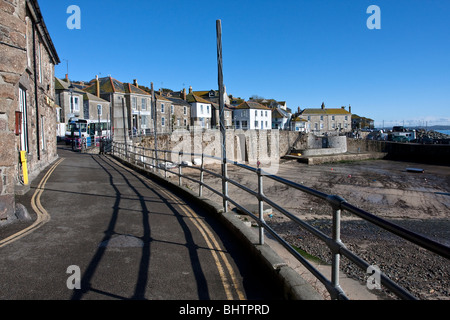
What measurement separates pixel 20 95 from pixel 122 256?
915 centimetres

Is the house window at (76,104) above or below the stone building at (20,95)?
above

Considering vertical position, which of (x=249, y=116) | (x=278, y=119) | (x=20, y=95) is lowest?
(x=20, y=95)

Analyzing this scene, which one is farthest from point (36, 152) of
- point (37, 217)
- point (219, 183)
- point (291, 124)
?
point (291, 124)

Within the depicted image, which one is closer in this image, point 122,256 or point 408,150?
point 122,256

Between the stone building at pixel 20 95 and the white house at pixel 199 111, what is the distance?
49250 millimetres

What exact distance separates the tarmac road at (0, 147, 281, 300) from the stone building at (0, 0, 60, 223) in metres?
1.29

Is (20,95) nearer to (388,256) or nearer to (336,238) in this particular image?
(336,238)

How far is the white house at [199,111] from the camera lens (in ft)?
227

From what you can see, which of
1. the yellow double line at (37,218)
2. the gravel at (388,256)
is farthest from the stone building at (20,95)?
the gravel at (388,256)

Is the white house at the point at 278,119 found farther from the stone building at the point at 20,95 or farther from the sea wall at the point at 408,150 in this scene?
the stone building at the point at 20,95

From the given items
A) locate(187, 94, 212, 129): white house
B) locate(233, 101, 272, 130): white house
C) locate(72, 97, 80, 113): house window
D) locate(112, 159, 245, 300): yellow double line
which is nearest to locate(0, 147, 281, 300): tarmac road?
locate(112, 159, 245, 300): yellow double line

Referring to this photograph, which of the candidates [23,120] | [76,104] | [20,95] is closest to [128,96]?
[76,104]

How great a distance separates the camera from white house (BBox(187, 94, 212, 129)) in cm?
6906

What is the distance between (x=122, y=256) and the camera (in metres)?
5.10
